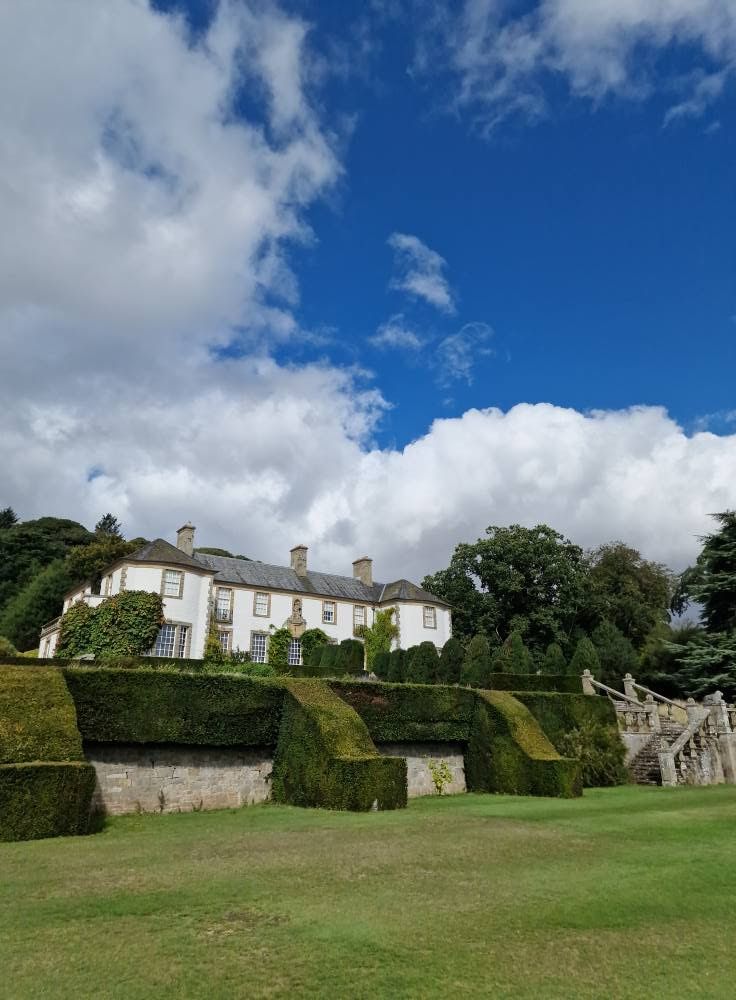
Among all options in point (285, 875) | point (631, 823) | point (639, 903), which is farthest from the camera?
point (631, 823)

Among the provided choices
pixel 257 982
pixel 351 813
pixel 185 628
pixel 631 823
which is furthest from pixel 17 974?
pixel 185 628

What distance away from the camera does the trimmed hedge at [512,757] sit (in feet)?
60.1

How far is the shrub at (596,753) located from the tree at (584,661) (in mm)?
11420

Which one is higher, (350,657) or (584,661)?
(350,657)

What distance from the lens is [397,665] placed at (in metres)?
39.2

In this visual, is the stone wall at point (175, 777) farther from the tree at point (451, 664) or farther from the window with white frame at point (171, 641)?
the tree at point (451, 664)

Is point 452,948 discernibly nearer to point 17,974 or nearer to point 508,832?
point 17,974

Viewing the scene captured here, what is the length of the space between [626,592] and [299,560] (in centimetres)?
2535

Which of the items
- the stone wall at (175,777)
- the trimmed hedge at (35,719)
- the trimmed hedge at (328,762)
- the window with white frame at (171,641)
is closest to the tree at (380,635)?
the window with white frame at (171,641)

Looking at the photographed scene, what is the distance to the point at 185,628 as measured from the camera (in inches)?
1485

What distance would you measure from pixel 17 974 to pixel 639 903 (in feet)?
18.4

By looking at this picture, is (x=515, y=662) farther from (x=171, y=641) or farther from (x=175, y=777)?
(x=175, y=777)

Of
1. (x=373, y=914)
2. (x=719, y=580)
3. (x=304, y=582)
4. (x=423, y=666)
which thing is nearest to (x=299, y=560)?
(x=304, y=582)

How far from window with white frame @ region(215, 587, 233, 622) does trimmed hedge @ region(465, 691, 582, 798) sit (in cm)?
2278
